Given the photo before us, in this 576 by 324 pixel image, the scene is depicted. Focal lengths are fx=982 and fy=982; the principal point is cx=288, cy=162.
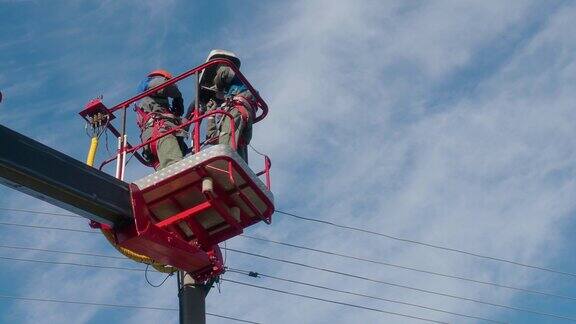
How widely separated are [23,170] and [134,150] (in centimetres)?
174

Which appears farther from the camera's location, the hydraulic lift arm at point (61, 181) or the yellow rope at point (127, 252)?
the yellow rope at point (127, 252)

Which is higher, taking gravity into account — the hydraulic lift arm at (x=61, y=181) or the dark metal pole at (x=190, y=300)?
the hydraulic lift arm at (x=61, y=181)

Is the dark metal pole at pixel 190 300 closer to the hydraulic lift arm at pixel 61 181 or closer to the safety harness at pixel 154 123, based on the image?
the hydraulic lift arm at pixel 61 181

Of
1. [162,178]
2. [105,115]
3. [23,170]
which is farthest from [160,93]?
[23,170]

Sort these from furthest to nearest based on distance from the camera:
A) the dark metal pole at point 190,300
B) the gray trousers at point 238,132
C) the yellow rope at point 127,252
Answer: the gray trousers at point 238,132
the yellow rope at point 127,252
the dark metal pole at point 190,300

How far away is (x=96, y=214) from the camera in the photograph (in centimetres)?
966

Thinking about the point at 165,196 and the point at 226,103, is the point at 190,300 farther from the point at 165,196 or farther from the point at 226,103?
the point at 226,103

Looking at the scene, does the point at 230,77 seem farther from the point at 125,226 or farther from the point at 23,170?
the point at 23,170

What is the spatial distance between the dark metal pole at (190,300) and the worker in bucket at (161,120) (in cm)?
123

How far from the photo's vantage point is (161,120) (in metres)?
10.9

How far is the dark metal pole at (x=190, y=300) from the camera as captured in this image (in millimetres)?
9539

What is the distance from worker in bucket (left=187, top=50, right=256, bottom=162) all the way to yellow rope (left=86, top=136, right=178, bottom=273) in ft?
4.05

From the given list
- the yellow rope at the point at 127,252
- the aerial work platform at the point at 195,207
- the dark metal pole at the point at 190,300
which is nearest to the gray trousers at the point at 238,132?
the aerial work platform at the point at 195,207

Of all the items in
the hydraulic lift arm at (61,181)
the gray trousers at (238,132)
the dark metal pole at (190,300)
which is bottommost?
the dark metal pole at (190,300)
